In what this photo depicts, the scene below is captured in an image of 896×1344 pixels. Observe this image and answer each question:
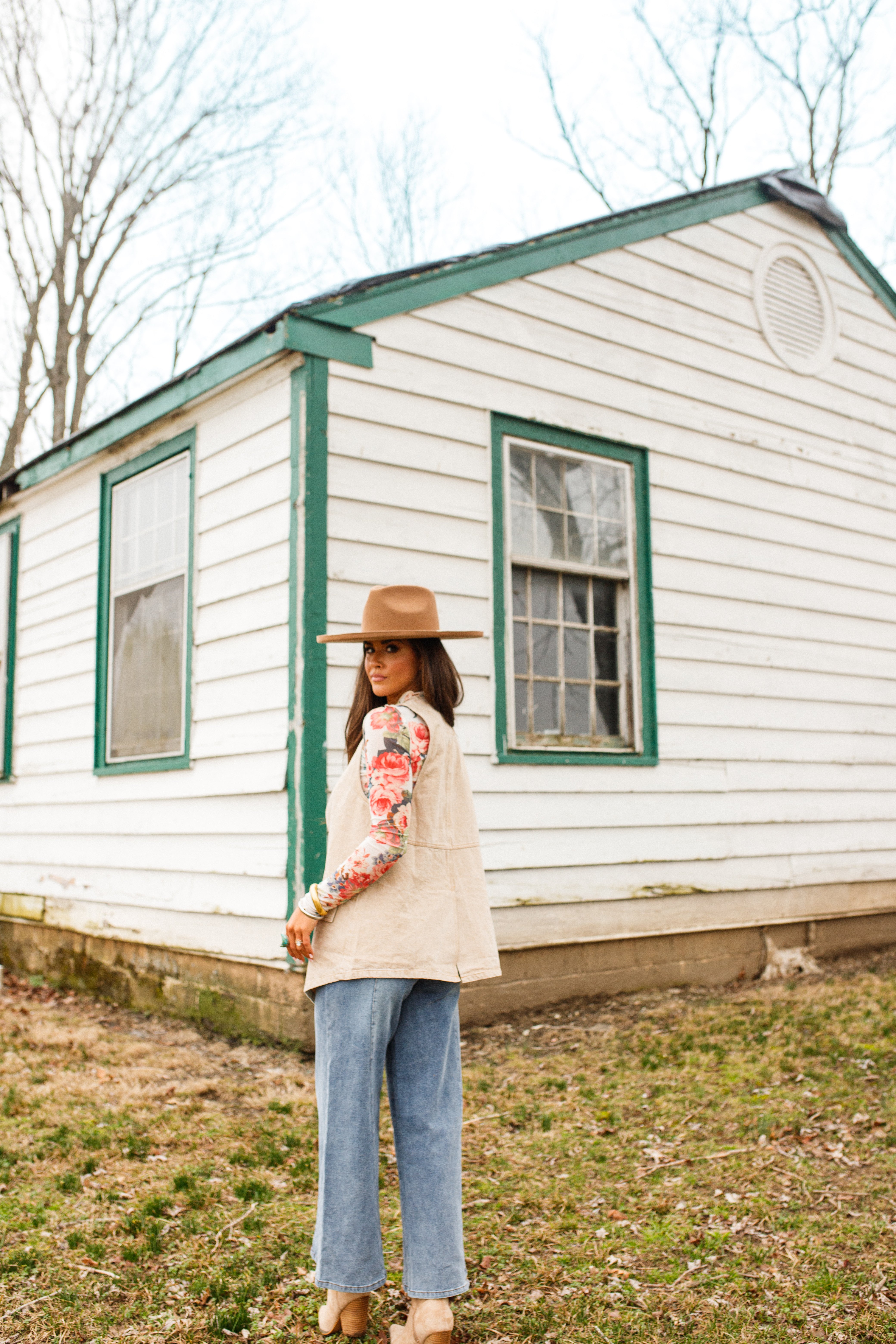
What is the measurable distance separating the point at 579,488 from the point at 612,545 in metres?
0.42

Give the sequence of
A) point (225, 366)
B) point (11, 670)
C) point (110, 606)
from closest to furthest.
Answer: point (225, 366)
point (110, 606)
point (11, 670)

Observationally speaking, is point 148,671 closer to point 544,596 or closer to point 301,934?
point 544,596

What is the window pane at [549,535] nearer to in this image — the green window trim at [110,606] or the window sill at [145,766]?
the green window trim at [110,606]

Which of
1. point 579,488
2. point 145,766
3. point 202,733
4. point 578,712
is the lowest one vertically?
point 145,766

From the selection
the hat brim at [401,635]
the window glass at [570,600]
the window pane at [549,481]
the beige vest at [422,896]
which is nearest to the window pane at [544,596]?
the window glass at [570,600]

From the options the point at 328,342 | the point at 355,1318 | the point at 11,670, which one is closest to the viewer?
the point at 355,1318

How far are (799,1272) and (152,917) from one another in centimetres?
442

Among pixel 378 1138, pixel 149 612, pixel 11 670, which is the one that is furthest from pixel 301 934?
pixel 11 670

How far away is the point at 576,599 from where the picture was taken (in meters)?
6.80

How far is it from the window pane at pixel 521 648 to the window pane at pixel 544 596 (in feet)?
0.42

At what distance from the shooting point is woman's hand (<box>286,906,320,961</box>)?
263 cm

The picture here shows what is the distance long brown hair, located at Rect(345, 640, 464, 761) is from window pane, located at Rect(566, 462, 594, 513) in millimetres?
4023

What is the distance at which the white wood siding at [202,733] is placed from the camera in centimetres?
563

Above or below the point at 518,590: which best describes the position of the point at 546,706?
below
